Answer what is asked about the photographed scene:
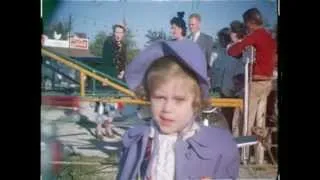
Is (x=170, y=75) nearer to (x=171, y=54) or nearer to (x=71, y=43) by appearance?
(x=171, y=54)

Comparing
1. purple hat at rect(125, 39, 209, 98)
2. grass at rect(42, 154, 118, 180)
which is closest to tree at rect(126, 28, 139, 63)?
purple hat at rect(125, 39, 209, 98)

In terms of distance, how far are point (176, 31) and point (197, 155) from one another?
1.07ft

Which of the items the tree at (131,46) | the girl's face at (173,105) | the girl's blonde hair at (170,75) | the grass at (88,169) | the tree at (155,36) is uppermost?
the tree at (155,36)

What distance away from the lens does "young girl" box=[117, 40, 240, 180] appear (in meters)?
1.18

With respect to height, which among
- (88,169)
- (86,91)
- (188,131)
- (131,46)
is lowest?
(88,169)

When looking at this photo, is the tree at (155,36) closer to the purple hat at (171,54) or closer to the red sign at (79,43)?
the purple hat at (171,54)

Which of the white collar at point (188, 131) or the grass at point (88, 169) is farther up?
the white collar at point (188, 131)

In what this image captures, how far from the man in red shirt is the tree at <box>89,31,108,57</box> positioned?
330mm

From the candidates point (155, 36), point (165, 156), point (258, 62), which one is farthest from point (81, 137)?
point (258, 62)

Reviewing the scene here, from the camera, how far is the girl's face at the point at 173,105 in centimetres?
118

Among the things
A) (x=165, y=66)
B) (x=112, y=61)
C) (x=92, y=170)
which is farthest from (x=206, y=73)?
(x=92, y=170)

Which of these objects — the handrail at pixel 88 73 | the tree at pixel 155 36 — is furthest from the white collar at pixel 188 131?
the tree at pixel 155 36

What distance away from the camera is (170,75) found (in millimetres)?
1183
